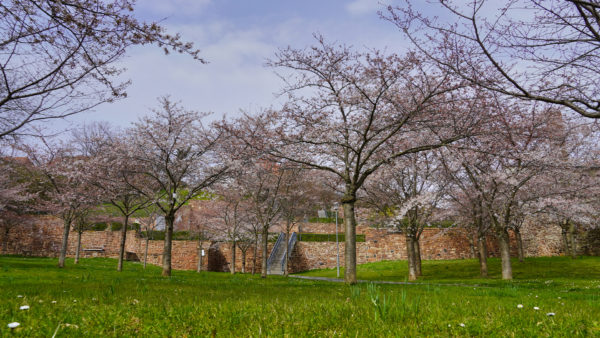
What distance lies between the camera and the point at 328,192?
98.4 feet

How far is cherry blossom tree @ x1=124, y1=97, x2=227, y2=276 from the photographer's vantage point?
55.8ft

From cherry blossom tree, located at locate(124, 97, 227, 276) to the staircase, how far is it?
15.2 metres

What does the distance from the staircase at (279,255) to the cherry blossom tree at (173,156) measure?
15234 millimetres

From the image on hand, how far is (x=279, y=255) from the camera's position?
116 feet

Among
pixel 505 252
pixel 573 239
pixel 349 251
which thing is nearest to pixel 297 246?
pixel 505 252

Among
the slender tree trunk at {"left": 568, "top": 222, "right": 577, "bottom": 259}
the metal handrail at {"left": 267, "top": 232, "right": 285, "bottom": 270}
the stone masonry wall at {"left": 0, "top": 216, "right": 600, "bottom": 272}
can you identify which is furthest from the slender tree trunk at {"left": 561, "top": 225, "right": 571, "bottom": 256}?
the metal handrail at {"left": 267, "top": 232, "right": 285, "bottom": 270}

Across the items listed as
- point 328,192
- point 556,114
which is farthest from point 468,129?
point 328,192

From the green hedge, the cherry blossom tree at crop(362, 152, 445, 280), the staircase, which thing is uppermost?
the cherry blossom tree at crop(362, 152, 445, 280)

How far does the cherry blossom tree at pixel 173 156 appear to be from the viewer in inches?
669

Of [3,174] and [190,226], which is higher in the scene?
[3,174]

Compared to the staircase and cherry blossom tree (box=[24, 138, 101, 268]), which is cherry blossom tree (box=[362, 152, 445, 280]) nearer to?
the staircase

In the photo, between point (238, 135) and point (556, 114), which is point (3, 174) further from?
point (556, 114)

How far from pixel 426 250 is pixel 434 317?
33257 millimetres

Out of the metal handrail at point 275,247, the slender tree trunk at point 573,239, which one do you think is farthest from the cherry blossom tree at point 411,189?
the slender tree trunk at point 573,239
